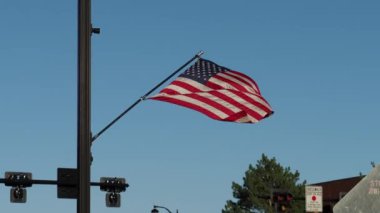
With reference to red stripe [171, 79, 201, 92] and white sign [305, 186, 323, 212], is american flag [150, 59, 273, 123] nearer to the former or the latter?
red stripe [171, 79, 201, 92]

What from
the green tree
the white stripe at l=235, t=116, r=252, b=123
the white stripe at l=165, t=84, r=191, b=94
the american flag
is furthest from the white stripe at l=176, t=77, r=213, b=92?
the green tree

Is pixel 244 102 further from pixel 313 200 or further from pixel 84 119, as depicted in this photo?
pixel 313 200

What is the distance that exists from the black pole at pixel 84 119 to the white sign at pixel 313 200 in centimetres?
3184

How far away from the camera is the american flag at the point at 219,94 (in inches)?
571

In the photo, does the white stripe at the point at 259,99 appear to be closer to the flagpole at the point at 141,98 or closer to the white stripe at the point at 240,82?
the white stripe at the point at 240,82

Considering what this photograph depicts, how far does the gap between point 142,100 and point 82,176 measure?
5.57 m

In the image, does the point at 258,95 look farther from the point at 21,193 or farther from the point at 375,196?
the point at 375,196

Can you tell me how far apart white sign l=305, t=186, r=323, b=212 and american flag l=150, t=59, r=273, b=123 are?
1034 inches

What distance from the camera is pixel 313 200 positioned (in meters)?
41.4

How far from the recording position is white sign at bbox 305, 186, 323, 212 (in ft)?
133

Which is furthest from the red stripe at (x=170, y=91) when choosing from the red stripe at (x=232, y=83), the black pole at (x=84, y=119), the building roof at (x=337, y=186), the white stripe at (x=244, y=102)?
the building roof at (x=337, y=186)

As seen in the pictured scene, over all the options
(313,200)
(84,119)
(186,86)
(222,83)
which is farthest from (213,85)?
(313,200)

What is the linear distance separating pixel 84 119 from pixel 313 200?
108ft

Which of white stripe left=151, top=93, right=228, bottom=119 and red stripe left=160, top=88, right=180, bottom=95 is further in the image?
red stripe left=160, top=88, right=180, bottom=95
